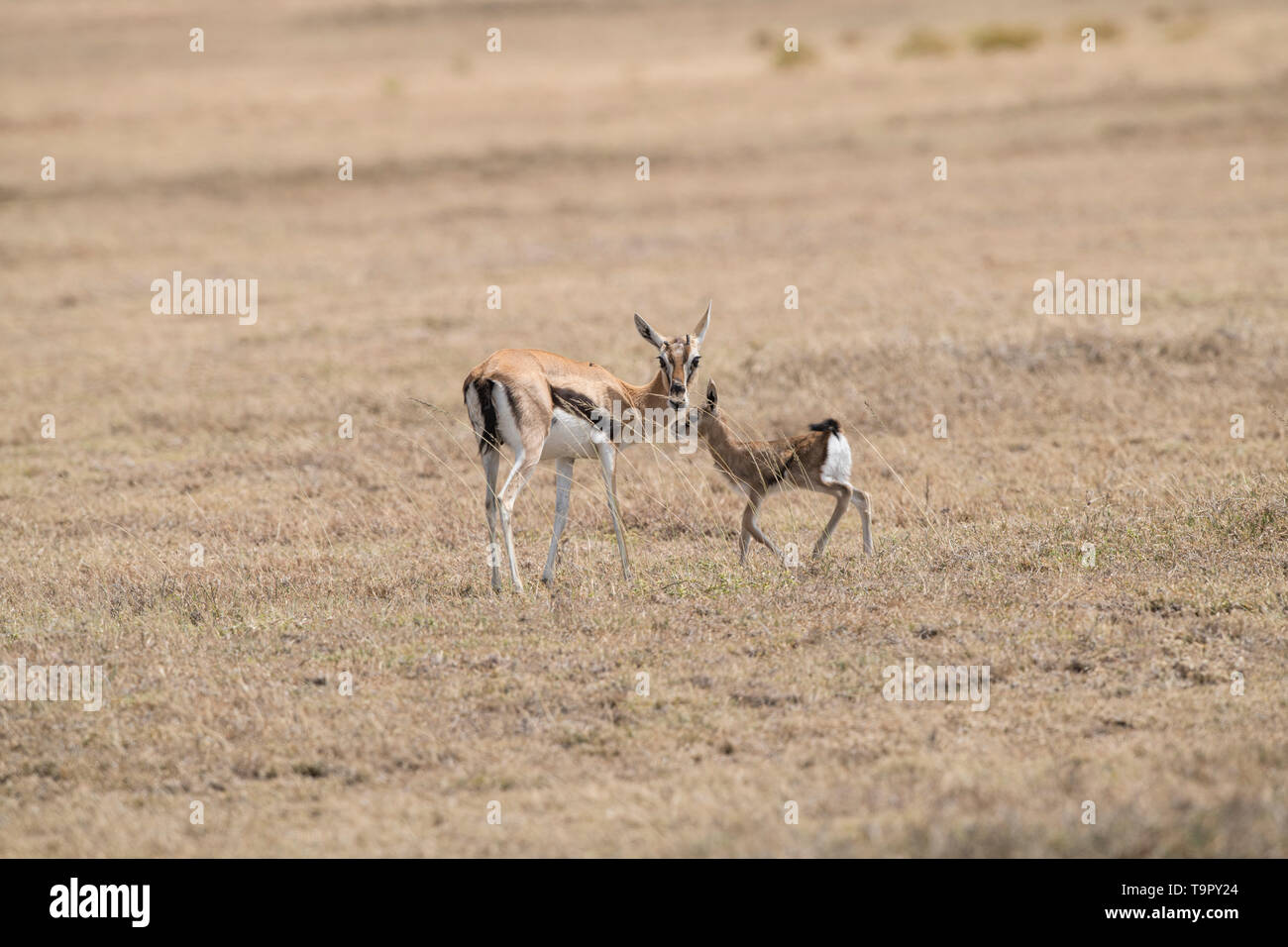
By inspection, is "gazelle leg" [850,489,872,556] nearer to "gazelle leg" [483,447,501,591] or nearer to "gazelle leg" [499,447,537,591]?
"gazelle leg" [499,447,537,591]

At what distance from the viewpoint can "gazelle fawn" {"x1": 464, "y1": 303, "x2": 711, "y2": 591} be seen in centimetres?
917

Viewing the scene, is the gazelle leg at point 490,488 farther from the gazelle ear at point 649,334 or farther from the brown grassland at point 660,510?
the gazelle ear at point 649,334

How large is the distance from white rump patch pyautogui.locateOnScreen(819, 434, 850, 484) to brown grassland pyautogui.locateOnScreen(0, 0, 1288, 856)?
1.86ft

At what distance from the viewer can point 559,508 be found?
9773 mm

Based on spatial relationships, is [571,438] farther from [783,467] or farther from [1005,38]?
[1005,38]

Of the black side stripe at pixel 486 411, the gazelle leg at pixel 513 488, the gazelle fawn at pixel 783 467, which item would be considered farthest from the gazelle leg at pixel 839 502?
the black side stripe at pixel 486 411

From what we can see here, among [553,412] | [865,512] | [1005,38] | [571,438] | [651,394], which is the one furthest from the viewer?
[1005,38]

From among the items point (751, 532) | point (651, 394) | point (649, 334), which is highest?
point (649, 334)

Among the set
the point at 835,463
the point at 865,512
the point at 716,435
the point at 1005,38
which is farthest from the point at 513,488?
the point at 1005,38

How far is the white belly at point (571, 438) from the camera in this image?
373 inches

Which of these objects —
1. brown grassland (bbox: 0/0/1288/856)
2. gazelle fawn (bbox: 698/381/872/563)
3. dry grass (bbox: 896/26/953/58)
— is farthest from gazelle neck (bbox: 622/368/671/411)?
dry grass (bbox: 896/26/953/58)

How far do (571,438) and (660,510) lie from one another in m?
1.76
